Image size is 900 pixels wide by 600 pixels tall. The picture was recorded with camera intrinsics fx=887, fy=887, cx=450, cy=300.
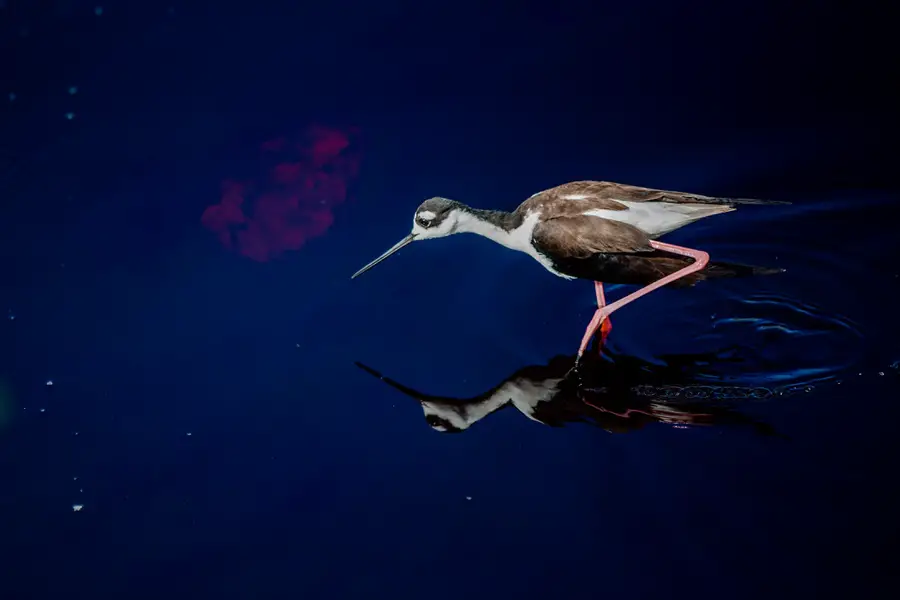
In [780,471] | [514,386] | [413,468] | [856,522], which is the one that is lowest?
[856,522]

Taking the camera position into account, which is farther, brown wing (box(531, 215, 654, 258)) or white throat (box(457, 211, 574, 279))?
white throat (box(457, 211, 574, 279))

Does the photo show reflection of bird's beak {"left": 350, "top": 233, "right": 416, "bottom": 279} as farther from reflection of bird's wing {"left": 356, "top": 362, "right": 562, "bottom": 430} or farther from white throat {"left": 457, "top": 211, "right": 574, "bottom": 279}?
reflection of bird's wing {"left": 356, "top": 362, "right": 562, "bottom": 430}

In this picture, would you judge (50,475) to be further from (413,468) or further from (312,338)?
(413,468)

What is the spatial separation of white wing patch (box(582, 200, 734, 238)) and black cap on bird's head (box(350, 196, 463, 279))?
889 millimetres

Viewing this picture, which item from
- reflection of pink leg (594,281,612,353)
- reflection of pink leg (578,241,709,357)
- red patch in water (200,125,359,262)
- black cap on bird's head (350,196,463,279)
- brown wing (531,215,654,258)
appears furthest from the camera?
red patch in water (200,125,359,262)

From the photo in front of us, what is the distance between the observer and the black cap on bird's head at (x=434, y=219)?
524 centimetres

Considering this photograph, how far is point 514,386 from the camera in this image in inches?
190

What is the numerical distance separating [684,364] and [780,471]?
2.77ft

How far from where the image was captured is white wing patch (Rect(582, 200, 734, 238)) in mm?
4629

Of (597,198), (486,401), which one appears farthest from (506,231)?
(486,401)

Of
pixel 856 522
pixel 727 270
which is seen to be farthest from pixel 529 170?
pixel 856 522

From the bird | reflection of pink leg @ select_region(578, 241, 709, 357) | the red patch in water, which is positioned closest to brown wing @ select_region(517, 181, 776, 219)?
the bird

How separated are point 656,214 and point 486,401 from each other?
1.34 metres

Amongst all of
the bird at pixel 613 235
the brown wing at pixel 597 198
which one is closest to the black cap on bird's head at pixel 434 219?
the bird at pixel 613 235
